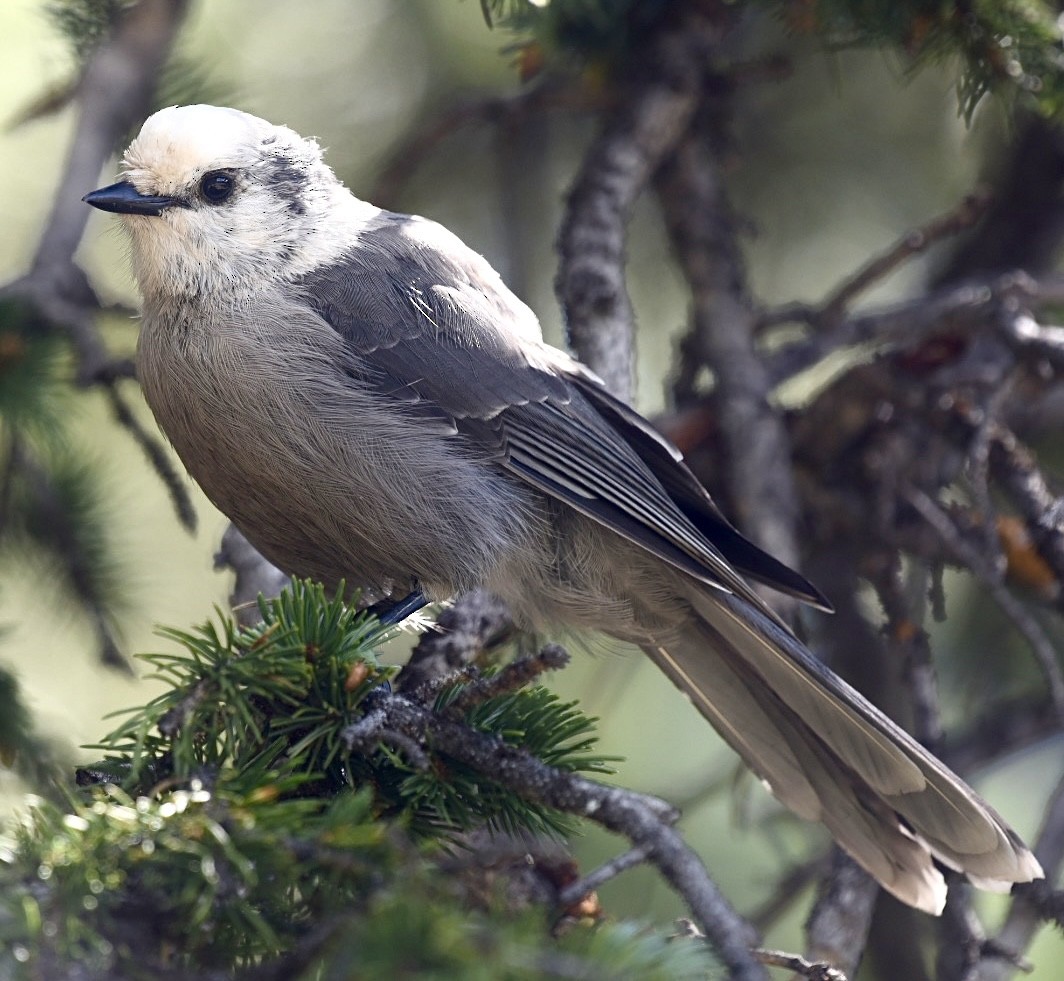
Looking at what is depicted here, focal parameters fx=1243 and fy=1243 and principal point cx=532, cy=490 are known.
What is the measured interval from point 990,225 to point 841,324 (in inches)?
38.1

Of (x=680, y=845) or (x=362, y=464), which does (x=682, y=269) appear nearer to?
(x=362, y=464)

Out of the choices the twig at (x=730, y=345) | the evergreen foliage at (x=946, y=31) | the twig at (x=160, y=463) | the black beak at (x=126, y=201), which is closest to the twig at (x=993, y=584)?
the twig at (x=730, y=345)

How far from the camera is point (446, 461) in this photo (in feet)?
9.41

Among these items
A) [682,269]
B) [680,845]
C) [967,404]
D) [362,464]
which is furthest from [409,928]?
[682,269]

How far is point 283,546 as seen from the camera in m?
2.90

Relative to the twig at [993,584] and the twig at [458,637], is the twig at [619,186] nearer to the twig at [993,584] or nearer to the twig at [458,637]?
the twig at [458,637]

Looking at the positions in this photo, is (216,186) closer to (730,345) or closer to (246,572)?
(246,572)

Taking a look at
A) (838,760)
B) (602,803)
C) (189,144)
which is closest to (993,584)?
(838,760)

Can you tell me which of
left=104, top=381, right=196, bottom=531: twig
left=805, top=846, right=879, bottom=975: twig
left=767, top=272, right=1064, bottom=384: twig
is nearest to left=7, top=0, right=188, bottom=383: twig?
left=104, top=381, right=196, bottom=531: twig

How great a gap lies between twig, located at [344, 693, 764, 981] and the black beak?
144 centimetres

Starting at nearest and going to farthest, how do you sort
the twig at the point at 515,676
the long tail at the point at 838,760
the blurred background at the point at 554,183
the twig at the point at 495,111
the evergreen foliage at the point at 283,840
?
the evergreen foliage at the point at 283,840 < the twig at the point at 515,676 < the long tail at the point at 838,760 < the twig at the point at 495,111 < the blurred background at the point at 554,183

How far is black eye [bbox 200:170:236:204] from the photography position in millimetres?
2982

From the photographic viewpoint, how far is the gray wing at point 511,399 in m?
2.89

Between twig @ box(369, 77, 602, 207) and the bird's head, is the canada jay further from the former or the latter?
twig @ box(369, 77, 602, 207)
